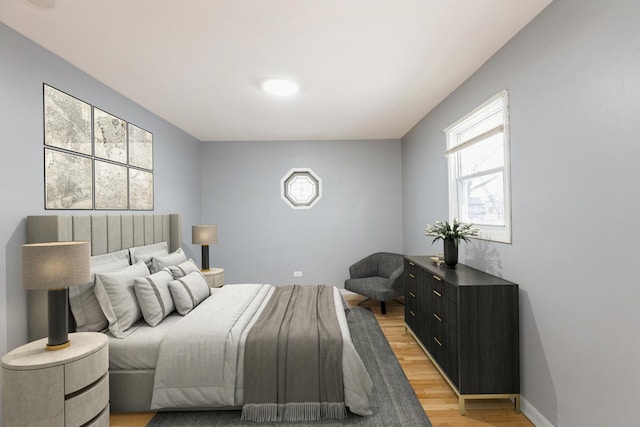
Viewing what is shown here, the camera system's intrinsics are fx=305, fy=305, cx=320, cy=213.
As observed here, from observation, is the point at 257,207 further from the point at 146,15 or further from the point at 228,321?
the point at 146,15

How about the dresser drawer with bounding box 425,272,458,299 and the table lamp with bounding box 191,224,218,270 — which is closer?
the dresser drawer with bounding box 425,272,458,299

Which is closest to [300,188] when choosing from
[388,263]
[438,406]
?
[388,263]

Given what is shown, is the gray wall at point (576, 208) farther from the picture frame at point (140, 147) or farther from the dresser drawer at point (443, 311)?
the picture frame at point (140, 147)

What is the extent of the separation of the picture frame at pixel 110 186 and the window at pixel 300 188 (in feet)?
8.34

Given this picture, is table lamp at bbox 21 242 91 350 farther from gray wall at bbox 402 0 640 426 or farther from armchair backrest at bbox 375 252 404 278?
armchair backrest at bbox 375 252 404 278

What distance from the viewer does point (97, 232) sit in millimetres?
2660

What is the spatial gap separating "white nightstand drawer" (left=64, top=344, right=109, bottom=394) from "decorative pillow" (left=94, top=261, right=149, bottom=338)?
44cm

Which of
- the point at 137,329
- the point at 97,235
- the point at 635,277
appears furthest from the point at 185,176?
the point at 635,277

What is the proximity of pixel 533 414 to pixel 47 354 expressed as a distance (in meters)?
3.11

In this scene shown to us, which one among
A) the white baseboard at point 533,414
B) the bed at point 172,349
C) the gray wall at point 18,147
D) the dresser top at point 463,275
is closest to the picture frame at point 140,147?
the gray wall at point 18,147

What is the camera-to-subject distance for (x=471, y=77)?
9.47 feet

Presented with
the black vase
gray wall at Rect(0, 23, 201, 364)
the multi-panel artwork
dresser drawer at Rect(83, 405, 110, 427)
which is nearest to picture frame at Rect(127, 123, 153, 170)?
the multi-panel artwork

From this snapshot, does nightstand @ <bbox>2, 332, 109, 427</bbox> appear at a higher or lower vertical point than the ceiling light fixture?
lower

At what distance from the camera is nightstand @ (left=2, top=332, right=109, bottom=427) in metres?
1.63
